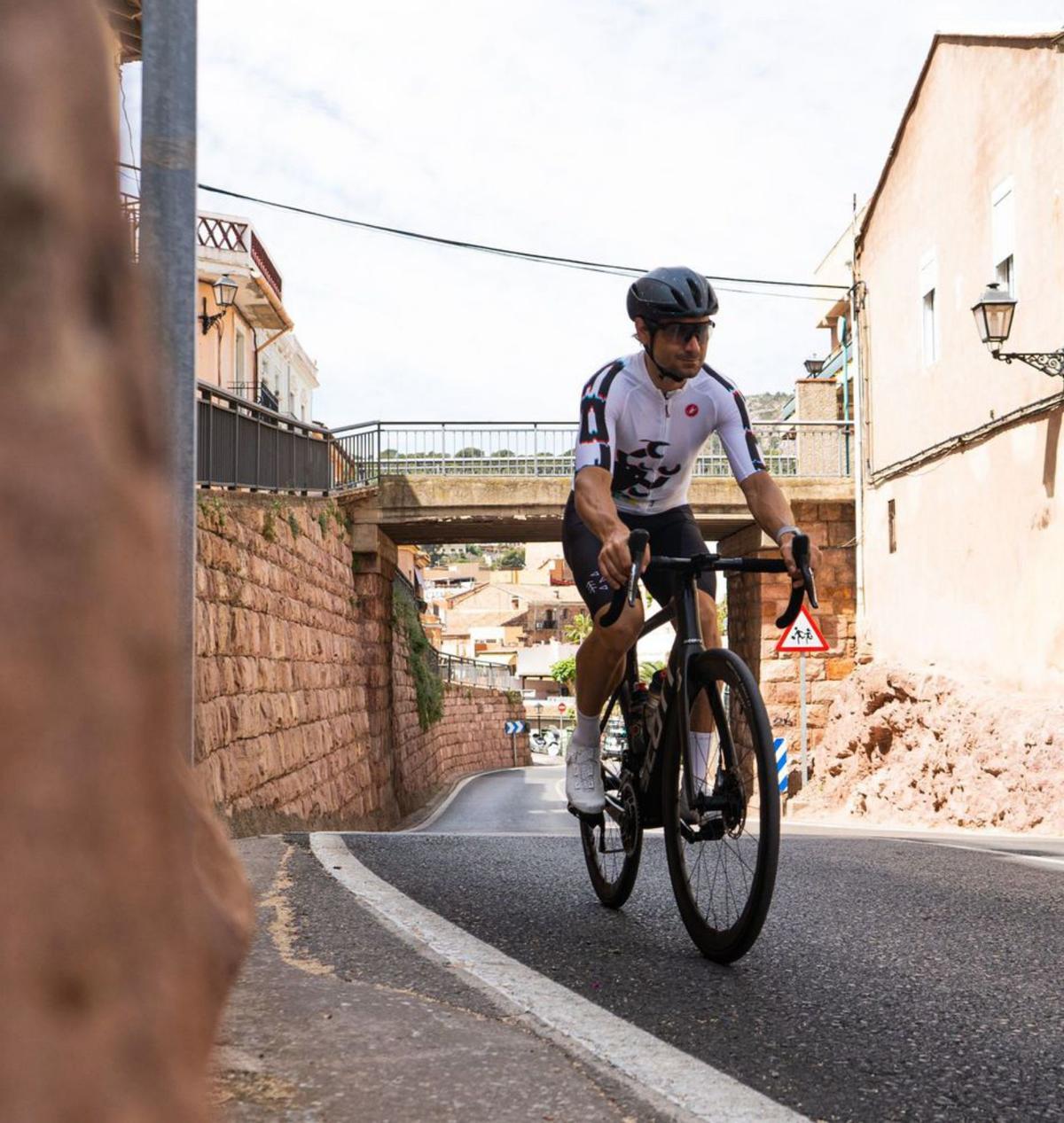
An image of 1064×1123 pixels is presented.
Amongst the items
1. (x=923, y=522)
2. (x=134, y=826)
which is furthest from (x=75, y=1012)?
(x=923, y=522)

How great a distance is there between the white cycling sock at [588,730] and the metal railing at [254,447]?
674 centimetres

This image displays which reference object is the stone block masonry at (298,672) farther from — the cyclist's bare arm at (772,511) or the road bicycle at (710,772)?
the cyclist's bare arm at (772,511)

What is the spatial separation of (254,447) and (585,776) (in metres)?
11.1

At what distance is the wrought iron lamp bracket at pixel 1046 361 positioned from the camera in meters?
13.0

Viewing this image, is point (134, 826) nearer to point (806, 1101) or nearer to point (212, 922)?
point (212, 922)

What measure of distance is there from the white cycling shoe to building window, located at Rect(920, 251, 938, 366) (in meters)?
14.7

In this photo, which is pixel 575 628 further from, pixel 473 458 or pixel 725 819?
pixel 725 819

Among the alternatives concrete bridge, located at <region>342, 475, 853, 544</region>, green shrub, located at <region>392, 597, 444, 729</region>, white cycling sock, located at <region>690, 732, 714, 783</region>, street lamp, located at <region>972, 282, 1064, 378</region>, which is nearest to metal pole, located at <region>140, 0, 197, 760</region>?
white cycling sock, located at <region>690, 732, 714, 783</region>

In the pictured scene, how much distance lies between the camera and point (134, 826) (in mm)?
519

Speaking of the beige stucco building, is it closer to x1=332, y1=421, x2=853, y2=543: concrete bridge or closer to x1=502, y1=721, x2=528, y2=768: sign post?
x1=332, y1=421, x2=853, y2=543: concrete bridge

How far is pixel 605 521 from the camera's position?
12.4 ft

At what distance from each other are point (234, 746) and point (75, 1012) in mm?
10850

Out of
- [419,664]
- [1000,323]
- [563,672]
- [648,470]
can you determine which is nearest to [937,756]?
[1000,323]

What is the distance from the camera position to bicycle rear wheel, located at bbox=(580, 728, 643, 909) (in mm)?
4289
